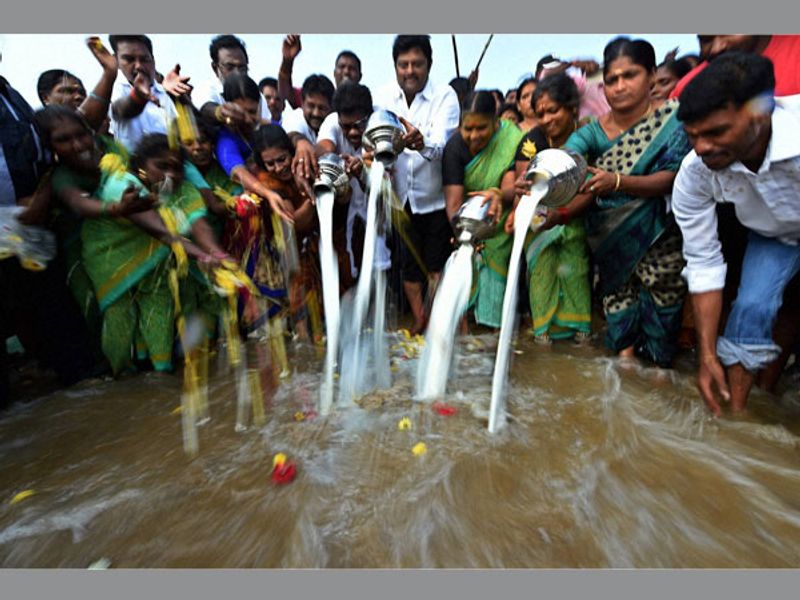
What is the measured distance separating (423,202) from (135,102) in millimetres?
2190

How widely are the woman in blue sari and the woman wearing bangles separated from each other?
139 mm

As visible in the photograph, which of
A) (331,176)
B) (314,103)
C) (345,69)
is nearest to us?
(331,176)

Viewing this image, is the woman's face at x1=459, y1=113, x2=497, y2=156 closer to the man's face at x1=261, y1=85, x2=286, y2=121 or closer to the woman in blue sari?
the woman in blue sari

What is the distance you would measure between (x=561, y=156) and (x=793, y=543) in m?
1.73

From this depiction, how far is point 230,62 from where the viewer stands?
3627 millimetres

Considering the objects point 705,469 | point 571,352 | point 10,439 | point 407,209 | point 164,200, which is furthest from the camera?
point 407,209

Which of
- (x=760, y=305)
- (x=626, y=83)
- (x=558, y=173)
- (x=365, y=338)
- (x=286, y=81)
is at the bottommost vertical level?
(x=365, y=338)

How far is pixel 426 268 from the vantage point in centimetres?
351

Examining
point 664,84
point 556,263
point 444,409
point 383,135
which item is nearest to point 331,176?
point 383,135

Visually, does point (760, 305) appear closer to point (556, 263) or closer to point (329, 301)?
point (556, 263)

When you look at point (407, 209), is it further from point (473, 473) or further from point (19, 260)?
point (19, 260)

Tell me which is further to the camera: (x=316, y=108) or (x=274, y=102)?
(x=274, y=102)

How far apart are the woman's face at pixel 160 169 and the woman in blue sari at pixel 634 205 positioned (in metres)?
2.49

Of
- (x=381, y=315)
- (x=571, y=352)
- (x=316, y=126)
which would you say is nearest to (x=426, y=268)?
(x=381, y=315)
